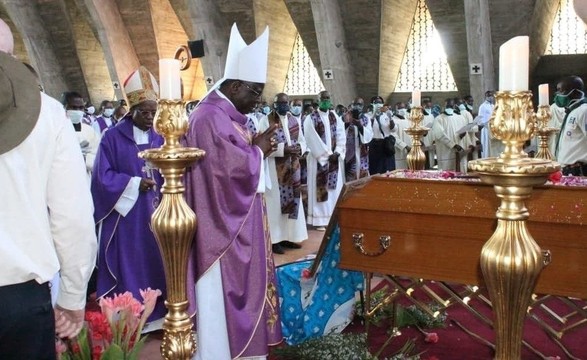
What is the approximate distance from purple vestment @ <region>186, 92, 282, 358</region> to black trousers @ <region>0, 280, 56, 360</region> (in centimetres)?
118

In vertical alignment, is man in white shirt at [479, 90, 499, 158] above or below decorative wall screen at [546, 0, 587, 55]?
below

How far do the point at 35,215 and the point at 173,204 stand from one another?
0.50 m

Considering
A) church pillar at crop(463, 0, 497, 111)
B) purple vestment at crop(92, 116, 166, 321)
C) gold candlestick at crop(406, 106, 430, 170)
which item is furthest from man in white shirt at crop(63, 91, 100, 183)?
church pillar at crop(463, 0, 497, 111)

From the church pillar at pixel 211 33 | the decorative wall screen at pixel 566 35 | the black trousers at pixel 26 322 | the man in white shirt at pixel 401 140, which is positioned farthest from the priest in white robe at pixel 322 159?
the church pillar at pixel 211 33

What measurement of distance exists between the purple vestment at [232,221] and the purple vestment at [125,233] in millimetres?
1167

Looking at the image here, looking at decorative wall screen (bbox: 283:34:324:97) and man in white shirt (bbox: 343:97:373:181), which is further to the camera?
decorative wall screen (bbox: 283:34:324:97)

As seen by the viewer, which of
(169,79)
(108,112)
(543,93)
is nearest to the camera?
(169,79)

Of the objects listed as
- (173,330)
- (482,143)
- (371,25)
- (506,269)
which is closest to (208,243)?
(173,330)

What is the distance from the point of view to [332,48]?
16500mm

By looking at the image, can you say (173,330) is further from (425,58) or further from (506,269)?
(425,58)

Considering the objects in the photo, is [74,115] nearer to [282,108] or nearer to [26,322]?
[282,108]

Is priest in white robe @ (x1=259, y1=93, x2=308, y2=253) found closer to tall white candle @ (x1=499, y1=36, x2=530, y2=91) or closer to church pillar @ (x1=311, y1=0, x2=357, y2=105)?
tall white candle @ (x1=499, y1=36, x2=530, y2=91)

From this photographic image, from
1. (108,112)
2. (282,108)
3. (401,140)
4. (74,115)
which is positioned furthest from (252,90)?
(108,112)

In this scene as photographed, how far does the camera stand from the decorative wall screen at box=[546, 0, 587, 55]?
15445 millimetres
